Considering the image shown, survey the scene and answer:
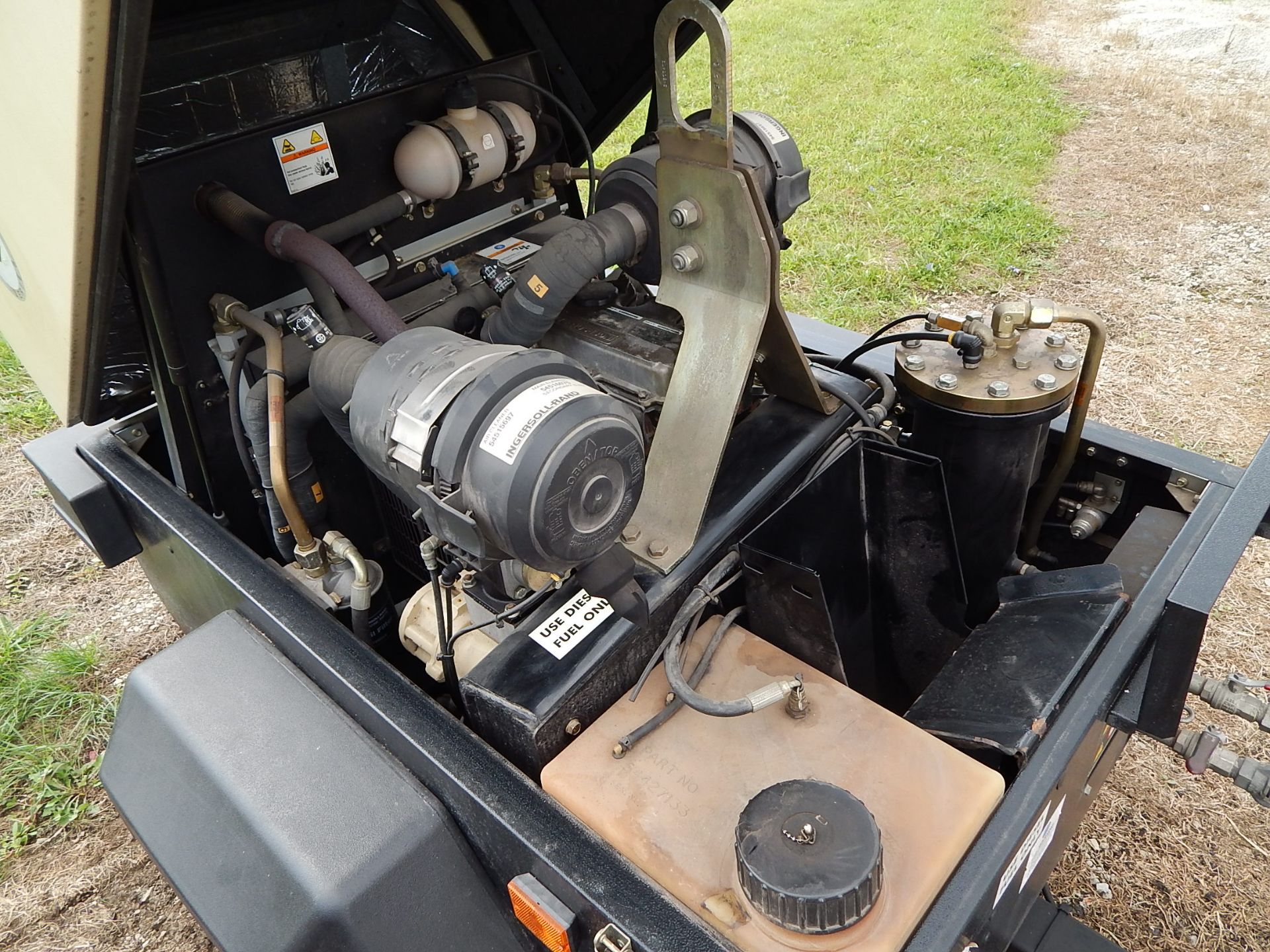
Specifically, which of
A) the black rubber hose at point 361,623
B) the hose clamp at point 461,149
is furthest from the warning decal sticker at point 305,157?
the black rubber hose at point 361,623

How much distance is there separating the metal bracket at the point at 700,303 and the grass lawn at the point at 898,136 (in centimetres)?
229

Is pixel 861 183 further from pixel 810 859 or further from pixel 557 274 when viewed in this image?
pixel 810 859

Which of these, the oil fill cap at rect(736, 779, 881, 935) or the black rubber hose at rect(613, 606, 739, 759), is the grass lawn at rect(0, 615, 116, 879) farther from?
the oil fill cap at rect(736, 779, 881, 935)

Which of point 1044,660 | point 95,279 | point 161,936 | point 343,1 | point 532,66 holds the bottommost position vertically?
point 161,936

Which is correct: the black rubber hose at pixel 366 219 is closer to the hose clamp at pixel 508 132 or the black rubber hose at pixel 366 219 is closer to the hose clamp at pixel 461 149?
the hose clamp at pixel 461 149

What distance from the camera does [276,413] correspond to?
1.31 meters

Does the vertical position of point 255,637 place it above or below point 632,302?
below

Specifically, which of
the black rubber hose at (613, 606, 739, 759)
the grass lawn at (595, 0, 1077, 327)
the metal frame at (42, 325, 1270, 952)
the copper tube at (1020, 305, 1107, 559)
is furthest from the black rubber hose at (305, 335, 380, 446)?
the grass lawn at (595, 0, 1077, 327)

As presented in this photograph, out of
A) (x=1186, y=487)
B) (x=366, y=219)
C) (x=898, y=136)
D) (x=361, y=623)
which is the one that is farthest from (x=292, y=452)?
(x=898, y=136)

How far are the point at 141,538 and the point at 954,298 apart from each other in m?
2.98

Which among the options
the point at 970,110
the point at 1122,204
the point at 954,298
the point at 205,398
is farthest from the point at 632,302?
the point at 970,110

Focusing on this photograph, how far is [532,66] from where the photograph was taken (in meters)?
1.80

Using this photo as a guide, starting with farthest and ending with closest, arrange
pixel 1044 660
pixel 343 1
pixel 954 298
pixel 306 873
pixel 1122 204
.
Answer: pixel 1122 204, pixel 954 298, pixel 343 1, pixel 1044 660, pixel 306 873

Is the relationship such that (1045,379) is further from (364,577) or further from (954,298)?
(954,298)
